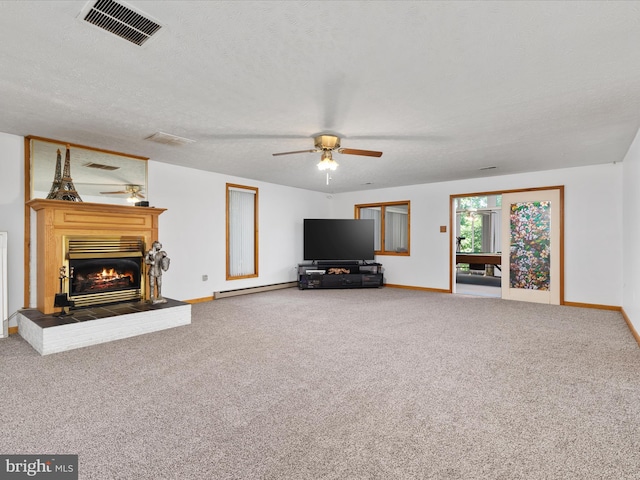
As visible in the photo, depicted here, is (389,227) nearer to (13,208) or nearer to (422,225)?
(422,225)

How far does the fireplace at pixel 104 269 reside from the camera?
4.27 meters

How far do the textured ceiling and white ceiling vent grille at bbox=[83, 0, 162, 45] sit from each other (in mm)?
63

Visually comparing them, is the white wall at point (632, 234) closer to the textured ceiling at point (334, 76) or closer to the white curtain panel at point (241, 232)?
the textured ceiling at point (334, 76)

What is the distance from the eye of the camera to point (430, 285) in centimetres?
754

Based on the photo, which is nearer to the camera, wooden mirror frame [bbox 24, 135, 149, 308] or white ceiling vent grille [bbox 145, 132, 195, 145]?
white ceiling vent grille [bbox 145, 132, 195, 145]

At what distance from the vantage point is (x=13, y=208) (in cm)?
414

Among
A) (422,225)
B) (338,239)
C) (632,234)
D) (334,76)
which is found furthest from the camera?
(338,239)

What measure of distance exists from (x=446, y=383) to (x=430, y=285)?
16.8ft

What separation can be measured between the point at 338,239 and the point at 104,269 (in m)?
4.88

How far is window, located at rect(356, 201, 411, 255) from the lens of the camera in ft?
27.3

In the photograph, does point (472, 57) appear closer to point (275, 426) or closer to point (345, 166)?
point (275, 426)

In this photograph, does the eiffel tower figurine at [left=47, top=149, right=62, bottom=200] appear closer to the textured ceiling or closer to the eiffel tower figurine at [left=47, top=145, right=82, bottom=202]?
the eiffel tower figurine at [left=47, top=145, right=82, bottom=202]

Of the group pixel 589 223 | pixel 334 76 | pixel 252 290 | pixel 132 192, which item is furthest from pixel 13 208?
pixel 589 223

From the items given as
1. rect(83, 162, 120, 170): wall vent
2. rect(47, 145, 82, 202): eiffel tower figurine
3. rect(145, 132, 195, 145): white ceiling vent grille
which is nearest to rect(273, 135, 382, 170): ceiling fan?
rect(145, 132, 195, 145): white ceiling vent grille
